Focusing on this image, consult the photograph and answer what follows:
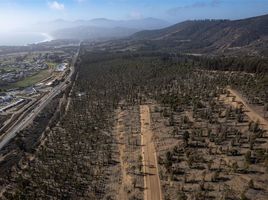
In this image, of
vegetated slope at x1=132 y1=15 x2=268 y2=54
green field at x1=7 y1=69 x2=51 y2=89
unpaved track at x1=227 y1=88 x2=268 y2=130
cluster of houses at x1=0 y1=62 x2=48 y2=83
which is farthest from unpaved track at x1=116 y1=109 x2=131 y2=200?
vegetated slope at x1=132 y1=15 x2=268 y2=54

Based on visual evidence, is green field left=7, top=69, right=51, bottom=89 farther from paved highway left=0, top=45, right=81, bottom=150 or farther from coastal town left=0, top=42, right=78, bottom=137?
paved highway left=0, top=45, right=81, bottom=150

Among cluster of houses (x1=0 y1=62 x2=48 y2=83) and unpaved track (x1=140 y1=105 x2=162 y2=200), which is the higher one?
unpaved track (x1=140 y1=105 x2=162 y2=200)

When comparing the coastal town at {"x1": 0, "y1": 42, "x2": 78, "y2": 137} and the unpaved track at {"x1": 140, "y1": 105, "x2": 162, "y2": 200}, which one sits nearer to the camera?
the unpaved track at {"x1": 140, "y1": 105, "x2": 162, "y2": 200}

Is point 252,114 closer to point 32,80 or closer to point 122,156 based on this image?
point 122,156

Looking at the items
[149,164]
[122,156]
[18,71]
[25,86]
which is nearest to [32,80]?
[25,86]

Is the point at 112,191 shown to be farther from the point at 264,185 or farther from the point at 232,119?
the point at 232,119

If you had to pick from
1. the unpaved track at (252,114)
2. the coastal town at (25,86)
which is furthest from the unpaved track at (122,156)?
the coastal town at (25,86)

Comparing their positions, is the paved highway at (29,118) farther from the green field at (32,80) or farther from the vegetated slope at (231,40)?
the vegetated slope at (231,40)

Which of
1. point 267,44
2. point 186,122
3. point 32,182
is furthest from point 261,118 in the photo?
point 267,44
